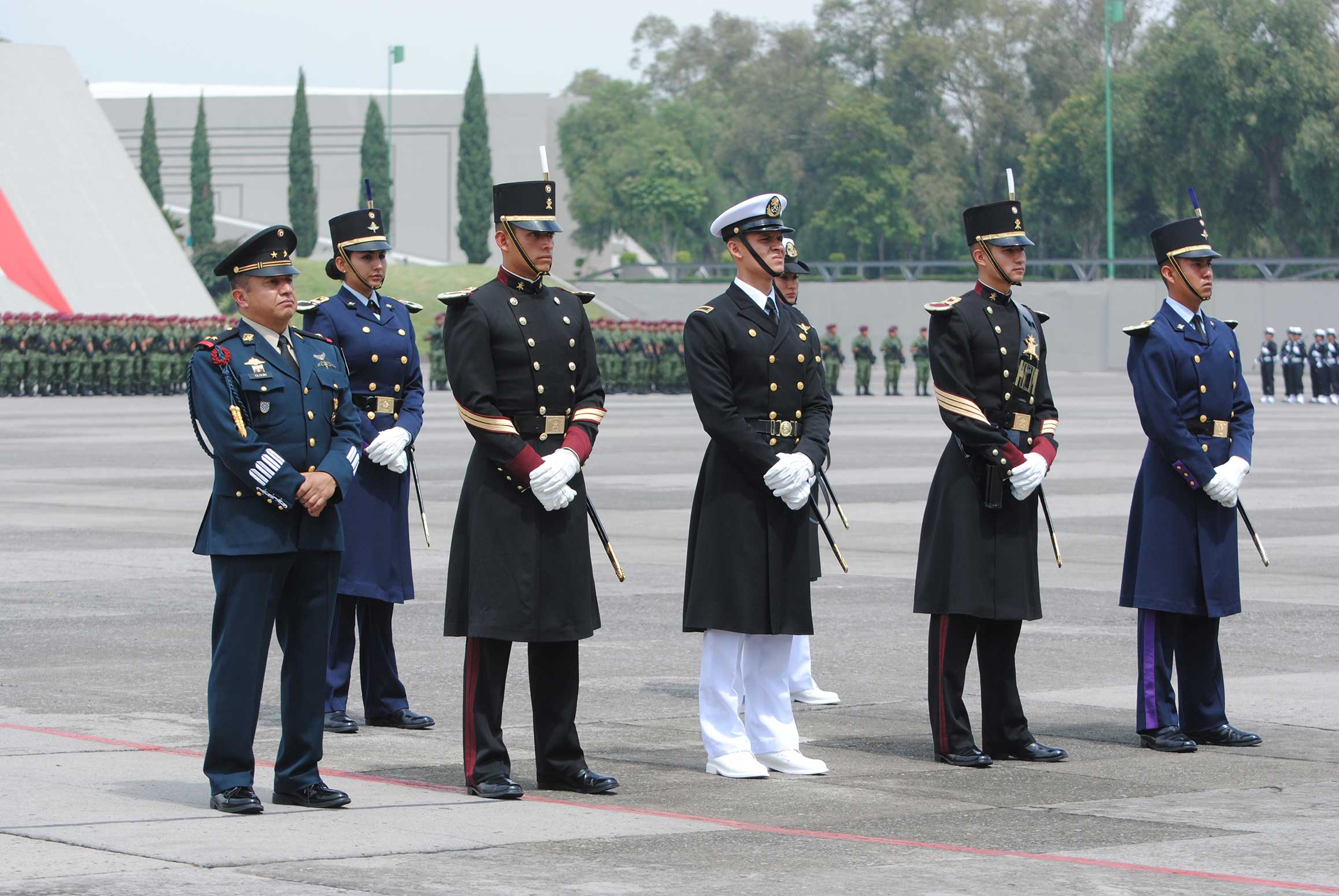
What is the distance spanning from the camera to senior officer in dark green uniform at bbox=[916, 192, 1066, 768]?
7.85 m

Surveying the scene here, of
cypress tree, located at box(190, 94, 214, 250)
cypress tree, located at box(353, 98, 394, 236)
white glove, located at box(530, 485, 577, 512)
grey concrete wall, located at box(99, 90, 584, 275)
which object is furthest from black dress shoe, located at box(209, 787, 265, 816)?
grey concrete wall, located at box(99, 90, 584, 275)

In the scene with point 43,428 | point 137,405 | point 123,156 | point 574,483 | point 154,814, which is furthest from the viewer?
point 123,156

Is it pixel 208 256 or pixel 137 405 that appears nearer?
pixel 137 405

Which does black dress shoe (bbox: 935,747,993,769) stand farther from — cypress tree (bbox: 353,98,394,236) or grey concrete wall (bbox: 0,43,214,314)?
cypress tree (bbox: 353,98,394,236)

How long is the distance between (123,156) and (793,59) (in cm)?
4505

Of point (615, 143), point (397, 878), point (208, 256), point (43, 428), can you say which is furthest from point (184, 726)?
point (615, 143)

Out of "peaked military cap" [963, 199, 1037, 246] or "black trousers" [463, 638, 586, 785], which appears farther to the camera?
"peaked military cap" [963, 199, 1037, 246]

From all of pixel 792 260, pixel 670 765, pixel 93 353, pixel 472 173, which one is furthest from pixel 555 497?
pixel 472 173

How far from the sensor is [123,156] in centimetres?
5738

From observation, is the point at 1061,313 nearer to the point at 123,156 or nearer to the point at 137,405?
the point at 123,156

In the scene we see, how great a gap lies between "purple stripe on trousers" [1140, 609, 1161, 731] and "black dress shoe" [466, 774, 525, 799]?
8.95ft

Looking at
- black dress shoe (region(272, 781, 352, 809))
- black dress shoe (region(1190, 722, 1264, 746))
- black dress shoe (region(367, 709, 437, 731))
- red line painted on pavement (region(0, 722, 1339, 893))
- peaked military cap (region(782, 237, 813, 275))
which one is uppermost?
peaked military cap (region(782, 237, 813, 275))

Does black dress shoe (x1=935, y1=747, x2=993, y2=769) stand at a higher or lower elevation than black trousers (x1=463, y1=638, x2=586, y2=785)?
lower

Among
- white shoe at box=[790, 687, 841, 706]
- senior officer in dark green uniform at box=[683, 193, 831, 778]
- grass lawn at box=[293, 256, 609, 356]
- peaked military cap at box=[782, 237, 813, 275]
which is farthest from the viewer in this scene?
grass lawn at box=[293, 256, 609, 356]
